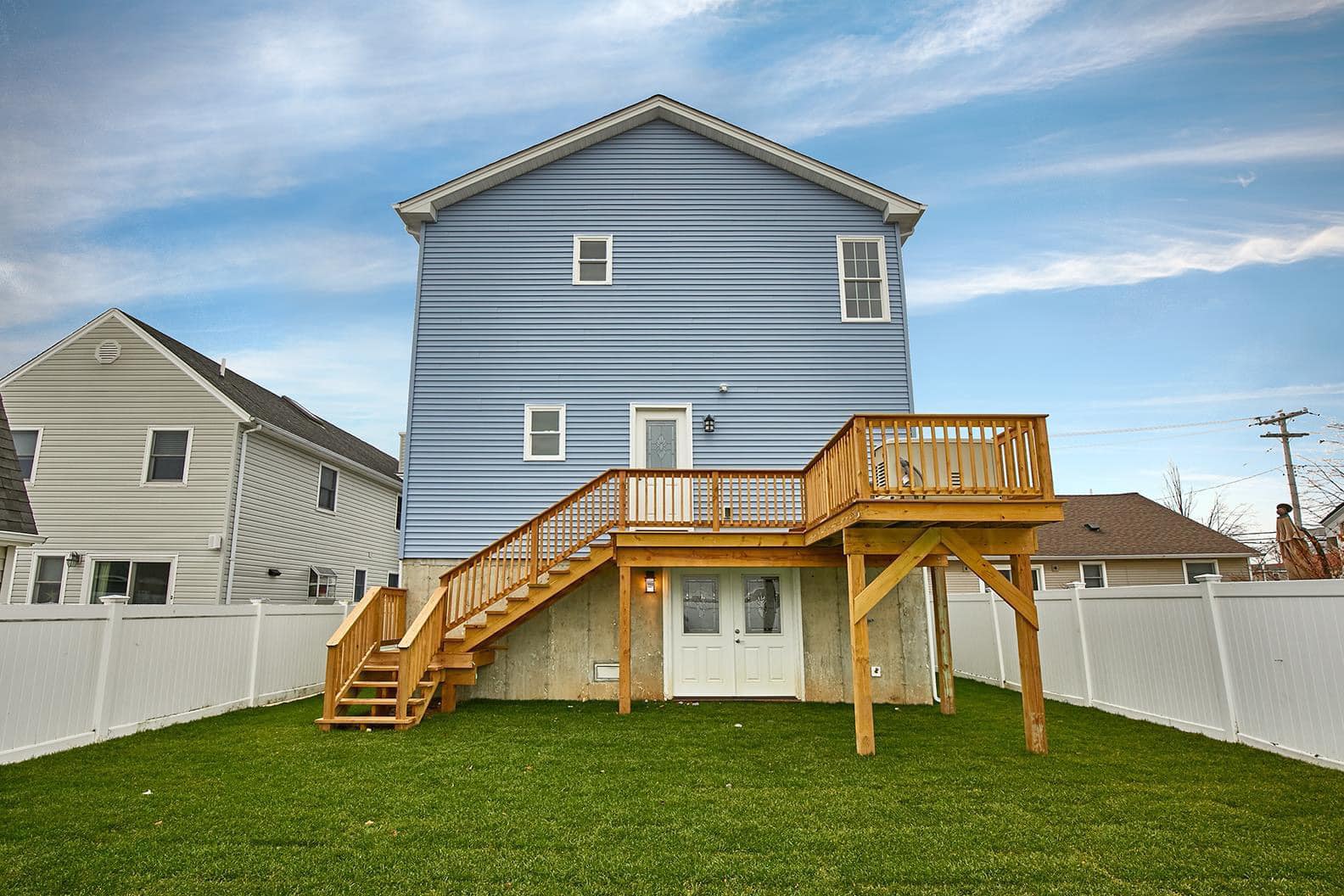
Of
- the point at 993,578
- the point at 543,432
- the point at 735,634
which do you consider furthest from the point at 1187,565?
the point at 543,432

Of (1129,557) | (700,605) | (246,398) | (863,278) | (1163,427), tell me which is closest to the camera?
(700,605)

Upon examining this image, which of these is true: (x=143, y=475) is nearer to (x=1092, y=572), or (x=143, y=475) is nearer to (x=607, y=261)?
(x=607, y=261)

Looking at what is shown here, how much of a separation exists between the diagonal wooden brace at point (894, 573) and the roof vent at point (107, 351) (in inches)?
607

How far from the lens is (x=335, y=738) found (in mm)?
8180

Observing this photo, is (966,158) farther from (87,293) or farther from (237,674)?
(87,293)

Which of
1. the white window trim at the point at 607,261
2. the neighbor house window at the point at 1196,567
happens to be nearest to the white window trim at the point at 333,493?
the white window trim at the point at 607,261

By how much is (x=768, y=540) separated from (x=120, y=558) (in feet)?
41.1

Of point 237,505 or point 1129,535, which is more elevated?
point 237,505

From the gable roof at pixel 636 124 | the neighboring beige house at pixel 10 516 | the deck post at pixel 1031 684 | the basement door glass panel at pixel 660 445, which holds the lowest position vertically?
the deck post at pixel 1031 684

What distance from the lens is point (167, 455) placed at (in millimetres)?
14359

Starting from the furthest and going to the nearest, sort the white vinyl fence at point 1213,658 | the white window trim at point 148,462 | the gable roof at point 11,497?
the white window trim at point 148,462 < the gable roof at point 11,497 < the white vinyl fence at point 1213,658

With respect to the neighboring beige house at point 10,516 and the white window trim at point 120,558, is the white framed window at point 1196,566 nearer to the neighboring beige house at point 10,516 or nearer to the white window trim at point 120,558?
the white window trim at point 120,558

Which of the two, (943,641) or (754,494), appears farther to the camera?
(754,494)

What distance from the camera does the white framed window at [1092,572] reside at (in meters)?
20.9
